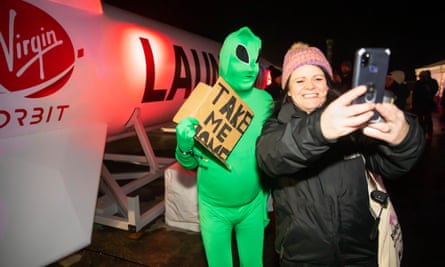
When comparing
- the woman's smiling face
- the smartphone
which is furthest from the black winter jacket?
the smartphone

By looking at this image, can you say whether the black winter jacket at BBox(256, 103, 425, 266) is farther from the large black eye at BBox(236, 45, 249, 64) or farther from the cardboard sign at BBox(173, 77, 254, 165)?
the large black eye at BBox(236, 45, 249, 64)

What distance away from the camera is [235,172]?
1693mm

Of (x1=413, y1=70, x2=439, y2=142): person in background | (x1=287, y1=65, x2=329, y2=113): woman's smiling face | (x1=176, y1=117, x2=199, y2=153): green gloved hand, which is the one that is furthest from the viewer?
(x1=413, y1=70, x2=439, y2=142): person in background

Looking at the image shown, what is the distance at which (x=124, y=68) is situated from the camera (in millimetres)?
2773

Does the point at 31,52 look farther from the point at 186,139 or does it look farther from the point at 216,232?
the point at 216,232

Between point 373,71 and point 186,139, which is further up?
point 373,71

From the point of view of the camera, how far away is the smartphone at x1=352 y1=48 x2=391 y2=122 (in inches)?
33.7

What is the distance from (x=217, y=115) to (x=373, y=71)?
84 centimetres

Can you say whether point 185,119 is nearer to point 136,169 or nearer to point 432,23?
point 136,169

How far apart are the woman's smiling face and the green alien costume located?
40 cm

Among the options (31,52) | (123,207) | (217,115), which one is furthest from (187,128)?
(123,207)

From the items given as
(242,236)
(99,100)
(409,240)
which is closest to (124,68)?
(99,100)

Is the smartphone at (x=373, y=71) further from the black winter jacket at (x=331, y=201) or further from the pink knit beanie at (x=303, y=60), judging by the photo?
the pink knit beanie at (x=303, y=60)

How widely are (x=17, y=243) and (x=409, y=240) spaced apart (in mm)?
3461
